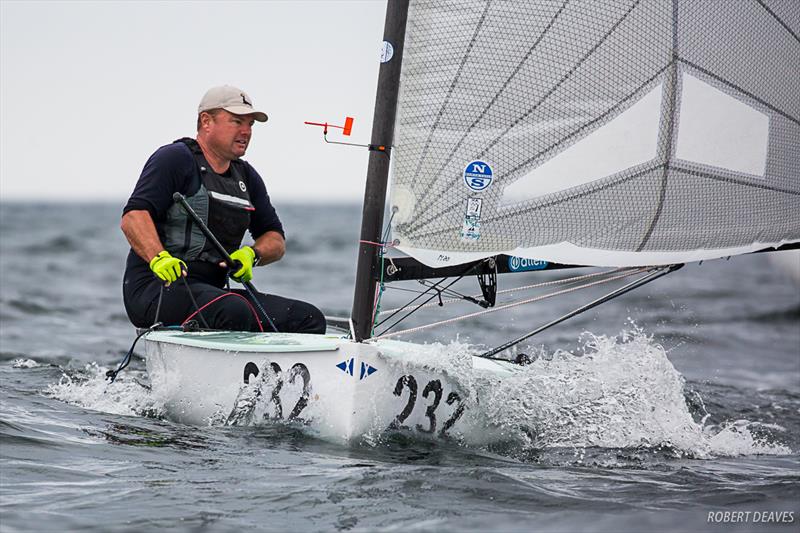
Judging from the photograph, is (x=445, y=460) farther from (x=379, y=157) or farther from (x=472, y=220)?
(x=379, y=157)

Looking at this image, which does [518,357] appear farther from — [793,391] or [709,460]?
[793,391]

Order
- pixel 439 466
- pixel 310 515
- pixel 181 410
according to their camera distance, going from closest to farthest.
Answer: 1. pixel 310 515
2. pixel 439 466
3. pixel 181 410

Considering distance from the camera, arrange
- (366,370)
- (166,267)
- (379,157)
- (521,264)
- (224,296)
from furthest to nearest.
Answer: (224,296), (521,264), (166,267), (379,157), (366,370)

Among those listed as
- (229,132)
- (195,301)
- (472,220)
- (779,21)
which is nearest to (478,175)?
(472,220)

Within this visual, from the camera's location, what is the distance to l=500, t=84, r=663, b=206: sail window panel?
4.02 m

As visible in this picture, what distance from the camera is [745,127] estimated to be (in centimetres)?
427

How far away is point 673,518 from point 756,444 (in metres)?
1.85

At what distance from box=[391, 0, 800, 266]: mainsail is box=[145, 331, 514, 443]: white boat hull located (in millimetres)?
483

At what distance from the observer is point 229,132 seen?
455cm

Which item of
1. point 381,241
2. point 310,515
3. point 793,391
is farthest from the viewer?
point 793,391

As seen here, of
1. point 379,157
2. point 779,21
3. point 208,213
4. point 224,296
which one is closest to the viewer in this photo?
point 379,157

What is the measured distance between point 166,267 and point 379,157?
98cm

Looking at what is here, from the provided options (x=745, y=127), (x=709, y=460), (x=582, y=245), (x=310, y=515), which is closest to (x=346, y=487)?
(x=310, y=515)

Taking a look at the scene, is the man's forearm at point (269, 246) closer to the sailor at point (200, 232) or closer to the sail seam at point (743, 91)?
the sailor at point (200, 232)
